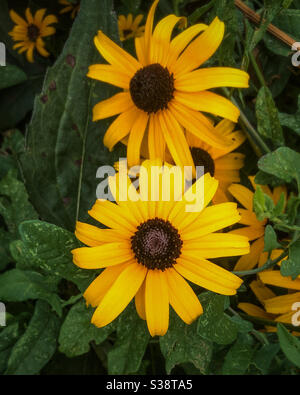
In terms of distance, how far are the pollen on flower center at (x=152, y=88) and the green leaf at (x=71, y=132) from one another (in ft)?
0.38

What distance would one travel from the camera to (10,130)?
4.25ft

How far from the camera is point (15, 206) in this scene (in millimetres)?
1037

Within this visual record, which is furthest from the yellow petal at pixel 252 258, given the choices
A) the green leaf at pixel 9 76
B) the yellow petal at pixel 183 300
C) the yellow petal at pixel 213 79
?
the green leaf at pixel 9 76

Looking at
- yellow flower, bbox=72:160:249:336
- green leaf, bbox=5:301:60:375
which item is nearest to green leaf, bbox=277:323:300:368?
yellow flower, bbox=72:160:249:336

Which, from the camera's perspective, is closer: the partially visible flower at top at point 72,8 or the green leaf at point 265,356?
the green leaf at point 265,356

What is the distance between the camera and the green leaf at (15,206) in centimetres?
103

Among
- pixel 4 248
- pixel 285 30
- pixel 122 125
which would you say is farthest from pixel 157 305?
pixel 285 30

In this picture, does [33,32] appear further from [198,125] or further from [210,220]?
[210,220]

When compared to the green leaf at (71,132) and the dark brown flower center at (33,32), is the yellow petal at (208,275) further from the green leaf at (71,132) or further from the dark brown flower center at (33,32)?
the dark brown flower center at (33,32)

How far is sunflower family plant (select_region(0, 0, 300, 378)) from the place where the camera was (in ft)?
2.48

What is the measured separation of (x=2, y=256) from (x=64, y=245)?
298 millimetres

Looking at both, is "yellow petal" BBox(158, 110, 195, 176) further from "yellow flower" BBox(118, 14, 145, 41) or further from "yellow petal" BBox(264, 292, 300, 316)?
"yellow flower" BBox(118, 14, 145, 41)
